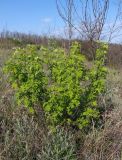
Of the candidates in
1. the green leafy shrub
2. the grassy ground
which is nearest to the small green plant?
→ the grassy ground

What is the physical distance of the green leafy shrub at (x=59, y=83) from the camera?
5480mm

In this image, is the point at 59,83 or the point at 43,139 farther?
the point at 59,83

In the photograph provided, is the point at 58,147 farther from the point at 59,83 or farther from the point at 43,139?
the point at 59,83

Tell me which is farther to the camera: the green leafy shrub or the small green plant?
the green leafy shrub

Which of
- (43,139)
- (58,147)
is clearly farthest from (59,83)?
(58,147)

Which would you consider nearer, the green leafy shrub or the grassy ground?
the grassy ground

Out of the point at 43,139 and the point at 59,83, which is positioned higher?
the point at 59,83

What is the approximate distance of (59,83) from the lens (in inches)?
219

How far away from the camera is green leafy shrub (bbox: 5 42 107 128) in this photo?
5.48 meters

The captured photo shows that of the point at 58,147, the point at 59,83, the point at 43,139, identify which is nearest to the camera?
the point at 58,147

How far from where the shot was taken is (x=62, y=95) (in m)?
5.47

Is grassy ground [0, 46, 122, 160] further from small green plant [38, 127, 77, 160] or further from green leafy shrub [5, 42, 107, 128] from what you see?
green leafy shrub [5, 42, 107, 128]

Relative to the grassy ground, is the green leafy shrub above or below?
above

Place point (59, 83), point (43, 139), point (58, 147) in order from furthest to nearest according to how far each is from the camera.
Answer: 1. point (59, 83)
2. point (43, 139)
3. point (58, 147)
